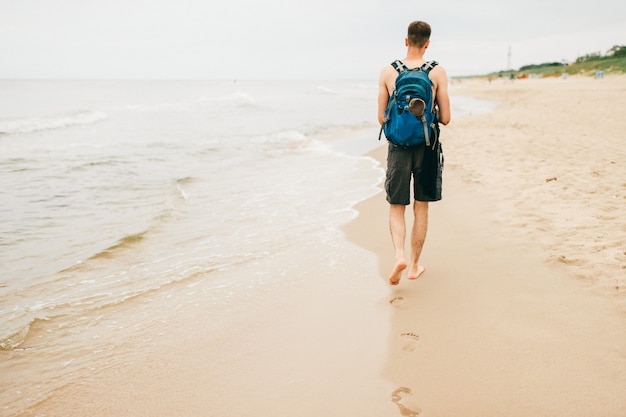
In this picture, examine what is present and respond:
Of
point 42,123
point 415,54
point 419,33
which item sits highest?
point 419,33

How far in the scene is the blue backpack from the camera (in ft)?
10.3

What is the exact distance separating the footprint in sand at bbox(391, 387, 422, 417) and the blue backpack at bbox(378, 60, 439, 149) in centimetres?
178

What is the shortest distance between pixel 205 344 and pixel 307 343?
719 millimetres

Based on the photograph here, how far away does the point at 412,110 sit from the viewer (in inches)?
123

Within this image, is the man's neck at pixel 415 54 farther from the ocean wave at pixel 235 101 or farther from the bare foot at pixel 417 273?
the ocean wave at pixel 235 101

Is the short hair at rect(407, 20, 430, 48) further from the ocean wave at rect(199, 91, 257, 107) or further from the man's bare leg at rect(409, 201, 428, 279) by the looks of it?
the ocean wave at rect(199, 91, 257, 107)

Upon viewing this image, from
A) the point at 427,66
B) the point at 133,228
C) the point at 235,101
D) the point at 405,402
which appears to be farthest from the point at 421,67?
the point at 235,101

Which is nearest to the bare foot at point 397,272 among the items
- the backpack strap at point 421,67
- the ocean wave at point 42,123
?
the backpack strap at point 421,67

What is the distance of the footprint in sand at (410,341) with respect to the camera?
8.82ft

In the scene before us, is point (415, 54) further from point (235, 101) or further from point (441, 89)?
point (235, 101)

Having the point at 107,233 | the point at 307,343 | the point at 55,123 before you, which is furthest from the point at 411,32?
the point at 55,123

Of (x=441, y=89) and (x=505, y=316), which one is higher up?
(x=441, y=89)

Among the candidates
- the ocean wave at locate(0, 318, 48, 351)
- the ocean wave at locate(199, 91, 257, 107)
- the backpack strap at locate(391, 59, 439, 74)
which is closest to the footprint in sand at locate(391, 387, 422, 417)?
the backpack strap at locate(391, 59, 439, 74)

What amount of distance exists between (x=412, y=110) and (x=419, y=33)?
0.65 m
